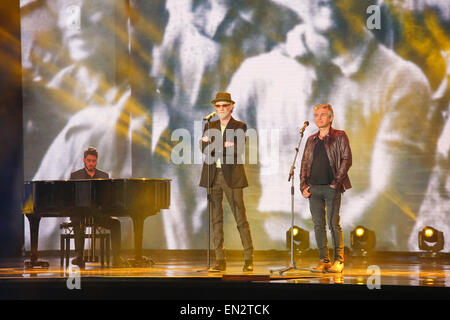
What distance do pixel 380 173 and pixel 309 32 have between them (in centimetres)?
211

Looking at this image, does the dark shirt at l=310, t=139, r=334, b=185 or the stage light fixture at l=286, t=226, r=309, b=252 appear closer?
the dark shirt at l=310, t=139, r=334, b=185

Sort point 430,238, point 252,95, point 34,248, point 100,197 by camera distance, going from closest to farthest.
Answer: point 100,197
point 34,248
point 430,238
point 252,95

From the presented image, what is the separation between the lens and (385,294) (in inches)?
214

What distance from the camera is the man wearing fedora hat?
22.3ft

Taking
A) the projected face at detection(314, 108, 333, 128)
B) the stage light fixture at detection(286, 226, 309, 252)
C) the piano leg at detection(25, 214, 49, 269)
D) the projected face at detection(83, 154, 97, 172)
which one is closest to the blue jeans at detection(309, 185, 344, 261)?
the projected face at detection(314, 108, 333, 128)

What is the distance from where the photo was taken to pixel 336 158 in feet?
22.1

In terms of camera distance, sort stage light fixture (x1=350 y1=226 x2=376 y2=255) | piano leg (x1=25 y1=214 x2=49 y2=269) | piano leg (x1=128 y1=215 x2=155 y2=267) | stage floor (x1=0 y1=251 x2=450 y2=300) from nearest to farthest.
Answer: stage floor (x1=0 y1=251 x2=450 y2=300) < piano leg (x1=128 y1=215 x2=155 y2=267) < piano leg (x1=25 y1=214 x2=49 y2=269) < stage light fixture (x1=350 y1=226 x2=376 y2=255)

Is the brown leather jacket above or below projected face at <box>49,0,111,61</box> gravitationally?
below

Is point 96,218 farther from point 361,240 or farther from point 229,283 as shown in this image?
point 361,240

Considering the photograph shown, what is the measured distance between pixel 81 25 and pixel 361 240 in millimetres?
4961

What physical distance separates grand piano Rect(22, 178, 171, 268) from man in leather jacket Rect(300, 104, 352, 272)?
1.81 m

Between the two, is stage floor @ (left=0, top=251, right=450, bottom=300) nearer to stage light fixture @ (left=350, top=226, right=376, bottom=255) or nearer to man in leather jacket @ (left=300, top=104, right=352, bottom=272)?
man in leather jacket @ (left=300, top=104, right=352, bottom=272)

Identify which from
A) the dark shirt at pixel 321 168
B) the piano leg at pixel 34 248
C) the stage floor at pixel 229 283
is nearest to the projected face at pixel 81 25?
the piano leg at pixel 34 248

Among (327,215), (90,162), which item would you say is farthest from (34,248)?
(327,215)
